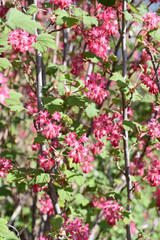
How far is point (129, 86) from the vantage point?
7.50 ft

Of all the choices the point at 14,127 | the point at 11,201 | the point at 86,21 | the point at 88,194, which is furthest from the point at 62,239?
the point at 14,127

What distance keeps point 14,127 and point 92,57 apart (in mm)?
4104

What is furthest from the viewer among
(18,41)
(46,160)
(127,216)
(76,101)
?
(127,216)

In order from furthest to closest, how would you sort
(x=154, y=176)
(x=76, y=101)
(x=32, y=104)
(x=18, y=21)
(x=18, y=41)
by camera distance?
(x=32, y=104)
(x=154, y=176)
(x=76, y=101)
(x=18, y=41)
(x=18, y=21)

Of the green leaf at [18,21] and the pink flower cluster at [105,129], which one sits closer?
the green leaf at [18,21]

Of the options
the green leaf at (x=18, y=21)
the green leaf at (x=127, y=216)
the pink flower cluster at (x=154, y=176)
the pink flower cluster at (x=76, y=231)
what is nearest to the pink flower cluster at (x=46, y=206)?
the pink flower cluster at (x=76, y=231)

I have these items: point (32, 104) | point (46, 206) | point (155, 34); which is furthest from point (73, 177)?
point (155, 34)

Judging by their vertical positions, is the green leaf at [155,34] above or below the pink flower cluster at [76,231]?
above

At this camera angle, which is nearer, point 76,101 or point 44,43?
point 44,43

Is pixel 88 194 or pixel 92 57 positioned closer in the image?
pixel 92 57

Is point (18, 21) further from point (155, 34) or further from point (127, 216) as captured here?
point (127, 216)

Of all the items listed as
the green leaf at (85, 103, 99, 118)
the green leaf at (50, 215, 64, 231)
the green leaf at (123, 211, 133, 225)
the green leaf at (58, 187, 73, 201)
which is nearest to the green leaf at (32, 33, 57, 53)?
the green leaf at (85, 103, 99, 118)

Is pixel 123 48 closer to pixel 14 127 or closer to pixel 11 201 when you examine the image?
pixel 11 201

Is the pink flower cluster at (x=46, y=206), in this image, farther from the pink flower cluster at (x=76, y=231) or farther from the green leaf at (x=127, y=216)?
the green leaf at (x=127, y=216)
